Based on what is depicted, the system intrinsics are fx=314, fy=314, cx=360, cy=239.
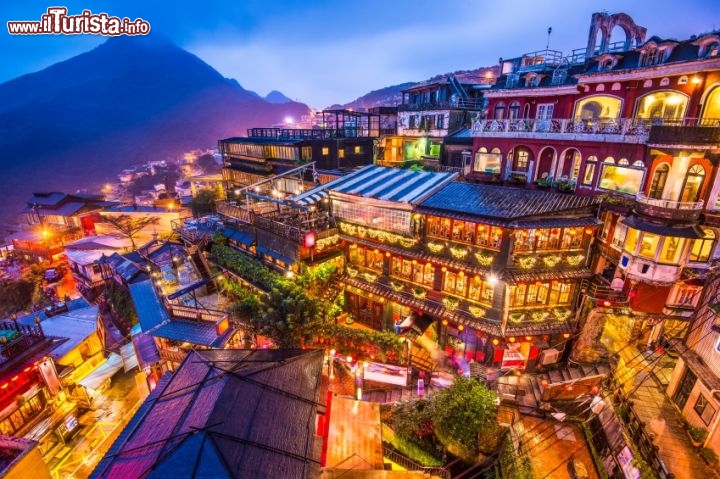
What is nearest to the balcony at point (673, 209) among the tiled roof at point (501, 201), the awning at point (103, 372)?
the tiled roof at point (501, 201)

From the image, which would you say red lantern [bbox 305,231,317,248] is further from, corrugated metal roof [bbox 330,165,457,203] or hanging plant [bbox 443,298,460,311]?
hanging plant [bbox 443,298,460,311]

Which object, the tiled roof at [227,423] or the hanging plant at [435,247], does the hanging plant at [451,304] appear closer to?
the hanging plant at [435,247]

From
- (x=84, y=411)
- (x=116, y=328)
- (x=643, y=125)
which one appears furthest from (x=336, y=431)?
(x=116, y=328)

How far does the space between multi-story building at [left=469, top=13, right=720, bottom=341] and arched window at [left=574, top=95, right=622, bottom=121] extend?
0.07m

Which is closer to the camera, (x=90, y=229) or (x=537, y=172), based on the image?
(x=537, y=172)

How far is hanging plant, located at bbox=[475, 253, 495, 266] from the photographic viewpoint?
811 inches

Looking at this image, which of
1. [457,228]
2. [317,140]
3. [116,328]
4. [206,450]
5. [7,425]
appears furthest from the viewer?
[317,140]

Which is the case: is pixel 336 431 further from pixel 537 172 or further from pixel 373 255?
pixel 537 172

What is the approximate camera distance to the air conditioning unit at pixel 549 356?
22.2 metres

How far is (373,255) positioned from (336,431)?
14062mm

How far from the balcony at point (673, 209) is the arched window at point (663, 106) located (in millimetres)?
4728

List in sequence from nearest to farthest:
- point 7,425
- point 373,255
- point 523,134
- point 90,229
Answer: point 7,425, point 523,134, point 373,255, point 90,229

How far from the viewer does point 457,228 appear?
21.8 meters

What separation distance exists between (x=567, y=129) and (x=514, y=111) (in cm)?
543
